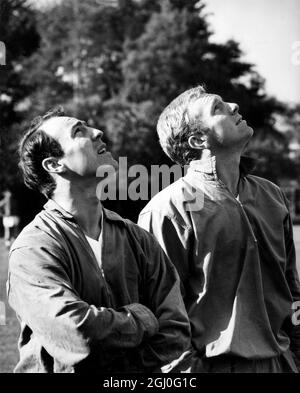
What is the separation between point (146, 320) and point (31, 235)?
455 millimetres

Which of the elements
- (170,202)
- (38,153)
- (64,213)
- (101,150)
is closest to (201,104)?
(170,202)

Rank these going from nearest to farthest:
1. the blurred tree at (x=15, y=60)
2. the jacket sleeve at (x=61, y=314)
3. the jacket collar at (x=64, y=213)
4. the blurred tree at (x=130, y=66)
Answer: the jacket sleeve at (x=61, y=314), the jacket collar at (x=64, y=213), the blurred tree at (x=15, y=60), the blurred tree at (x=130, y=66)

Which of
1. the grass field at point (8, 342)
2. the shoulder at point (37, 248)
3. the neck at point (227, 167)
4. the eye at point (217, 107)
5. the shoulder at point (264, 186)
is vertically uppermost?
the eye at point (217, 107)

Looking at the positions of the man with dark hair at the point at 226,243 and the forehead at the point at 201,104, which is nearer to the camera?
the man with dark hair at the point at 226,243

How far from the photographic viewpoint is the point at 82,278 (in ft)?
7.21

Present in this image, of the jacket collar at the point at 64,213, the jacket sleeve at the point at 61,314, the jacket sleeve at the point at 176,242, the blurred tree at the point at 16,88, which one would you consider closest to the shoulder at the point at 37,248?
the jacket sleeve at the point at 61,314

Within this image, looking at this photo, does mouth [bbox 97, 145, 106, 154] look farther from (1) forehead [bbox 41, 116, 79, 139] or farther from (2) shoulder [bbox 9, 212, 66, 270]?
(2) shoulder [bbox 9, 212, 66, 270]

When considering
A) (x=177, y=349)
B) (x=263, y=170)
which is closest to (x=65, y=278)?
(x=177, y=349)

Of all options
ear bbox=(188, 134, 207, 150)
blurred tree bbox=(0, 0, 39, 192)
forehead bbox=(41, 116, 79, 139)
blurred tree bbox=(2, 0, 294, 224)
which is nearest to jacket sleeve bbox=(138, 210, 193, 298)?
ear bbox=(188, 134, 207, 150)

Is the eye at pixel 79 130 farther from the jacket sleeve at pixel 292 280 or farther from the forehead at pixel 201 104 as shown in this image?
the jacket sleeve at pixel 292 280

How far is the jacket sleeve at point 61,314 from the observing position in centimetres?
197

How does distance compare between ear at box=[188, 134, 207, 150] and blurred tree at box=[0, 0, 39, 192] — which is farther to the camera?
blurred tree at box=[0, 0, 39, 192]

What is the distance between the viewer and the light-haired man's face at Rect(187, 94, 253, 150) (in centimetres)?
312
